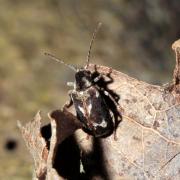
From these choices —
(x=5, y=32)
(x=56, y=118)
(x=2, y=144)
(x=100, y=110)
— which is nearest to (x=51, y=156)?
(x=56, y=118)

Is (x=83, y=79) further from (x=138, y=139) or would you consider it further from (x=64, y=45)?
(x=64, y=45)

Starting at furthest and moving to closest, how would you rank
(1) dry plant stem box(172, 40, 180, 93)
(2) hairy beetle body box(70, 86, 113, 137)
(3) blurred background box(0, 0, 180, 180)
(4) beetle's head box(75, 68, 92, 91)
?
(3) blurred background box(0, 0, 180, 180), (4) beetle's head box(75, 68, 92, 91), (2) hairy beetle body box(70, 86, 113, 137), (1) dry plant stem box(172, 40, 180, 93)

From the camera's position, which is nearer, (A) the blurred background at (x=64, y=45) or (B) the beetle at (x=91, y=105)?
(B) the beetle at (x=91, y=105)

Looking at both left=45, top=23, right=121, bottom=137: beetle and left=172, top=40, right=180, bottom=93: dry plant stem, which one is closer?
left=172, top=40, right=180, bottom=93: dry plant stem

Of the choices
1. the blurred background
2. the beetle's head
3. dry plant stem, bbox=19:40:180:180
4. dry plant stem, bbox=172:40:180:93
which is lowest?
dry plant stem, bbox=19:40:180:180

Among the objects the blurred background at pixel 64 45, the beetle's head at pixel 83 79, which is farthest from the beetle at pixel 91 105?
the blurred background at pixel 64 45

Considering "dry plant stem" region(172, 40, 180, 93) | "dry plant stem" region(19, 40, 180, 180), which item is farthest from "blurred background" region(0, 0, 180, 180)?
"dry plant stem" region(172, 40, 180, 93)

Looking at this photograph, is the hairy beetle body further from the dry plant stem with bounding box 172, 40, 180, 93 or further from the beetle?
the dry plant stem with bounding box 172, 40, 180, 93

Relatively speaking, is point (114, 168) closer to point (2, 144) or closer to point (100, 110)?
point (100, 110)

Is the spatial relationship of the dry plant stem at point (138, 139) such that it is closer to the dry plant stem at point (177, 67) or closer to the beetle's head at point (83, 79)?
the dry plant stem at point (177, 67)

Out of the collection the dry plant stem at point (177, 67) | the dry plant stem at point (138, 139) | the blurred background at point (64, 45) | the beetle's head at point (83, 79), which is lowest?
the dry plant stem at point (138, 139)
